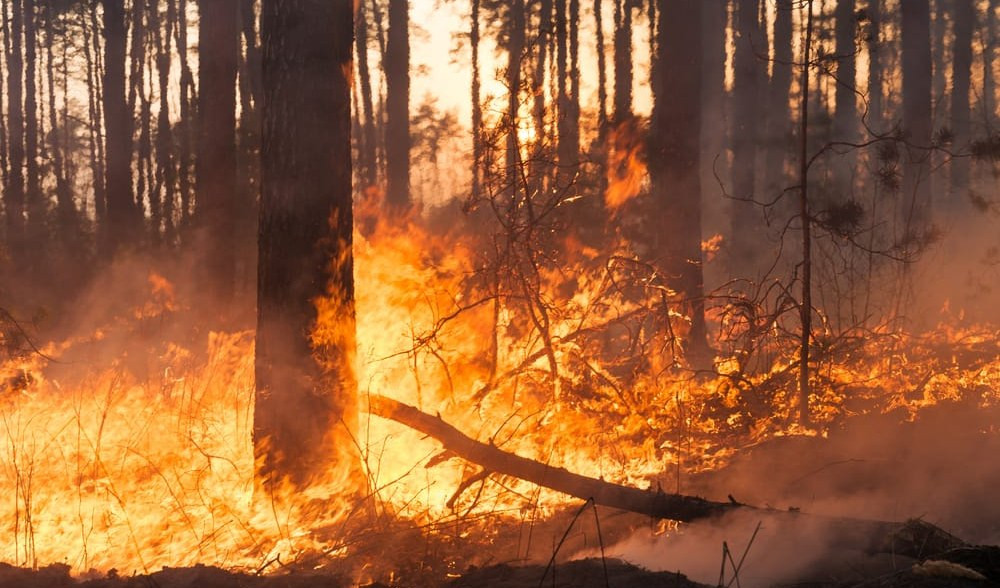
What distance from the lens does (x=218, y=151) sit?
10562 millimetres

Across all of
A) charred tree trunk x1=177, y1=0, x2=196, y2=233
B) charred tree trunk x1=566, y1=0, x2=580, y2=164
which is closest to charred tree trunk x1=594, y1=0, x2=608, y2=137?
charred tree trunk x1=566, y1=0, x2=580, y2=164

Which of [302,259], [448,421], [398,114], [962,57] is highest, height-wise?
[962,57]

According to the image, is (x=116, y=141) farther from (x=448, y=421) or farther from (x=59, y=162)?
(x=59, y=162)

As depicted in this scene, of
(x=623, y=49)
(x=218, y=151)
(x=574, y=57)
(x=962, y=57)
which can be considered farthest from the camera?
(x=574, y=57)

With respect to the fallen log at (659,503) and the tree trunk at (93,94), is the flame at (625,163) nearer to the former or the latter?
the fallen log at (659,503)

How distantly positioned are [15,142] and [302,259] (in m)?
27.4

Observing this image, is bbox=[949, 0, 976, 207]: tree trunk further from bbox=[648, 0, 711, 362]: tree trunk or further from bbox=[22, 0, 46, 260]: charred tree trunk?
bbox=[22, 0, 46, 260]: charred tree trunk

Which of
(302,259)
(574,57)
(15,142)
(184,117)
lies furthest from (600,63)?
(302,259)

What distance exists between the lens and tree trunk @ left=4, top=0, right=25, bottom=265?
2175 cm

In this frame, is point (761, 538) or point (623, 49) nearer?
point (761, 538)

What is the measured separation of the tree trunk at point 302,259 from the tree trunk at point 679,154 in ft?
13.3

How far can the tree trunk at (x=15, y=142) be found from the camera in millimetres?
21750

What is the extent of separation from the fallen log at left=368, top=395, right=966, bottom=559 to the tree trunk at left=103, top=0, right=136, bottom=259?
1132cm

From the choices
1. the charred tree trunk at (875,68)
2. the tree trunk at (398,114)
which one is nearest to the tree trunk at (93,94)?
the tree trunk at (398,114)
